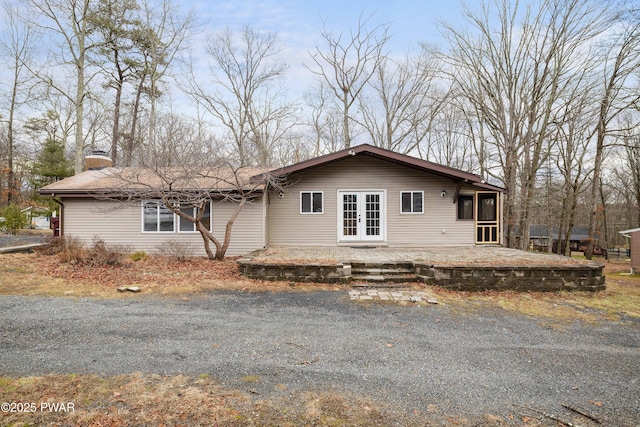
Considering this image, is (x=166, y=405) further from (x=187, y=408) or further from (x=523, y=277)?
(x=523, y=277)

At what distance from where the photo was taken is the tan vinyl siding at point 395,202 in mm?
→ 11281

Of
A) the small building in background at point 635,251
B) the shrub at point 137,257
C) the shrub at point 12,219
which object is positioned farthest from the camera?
the shrub at point 12,219

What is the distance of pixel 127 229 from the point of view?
34.8 feet

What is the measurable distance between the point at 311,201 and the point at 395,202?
2.91 metres

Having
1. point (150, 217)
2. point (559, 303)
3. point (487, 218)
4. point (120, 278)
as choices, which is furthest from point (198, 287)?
point (487, 218)

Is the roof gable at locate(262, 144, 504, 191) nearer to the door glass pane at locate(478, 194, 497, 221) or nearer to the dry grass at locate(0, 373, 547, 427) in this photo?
the door glass pane at locate(478, 194, 497, 221)

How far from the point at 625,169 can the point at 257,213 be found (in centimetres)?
2997

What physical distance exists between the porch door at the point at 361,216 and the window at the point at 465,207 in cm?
277

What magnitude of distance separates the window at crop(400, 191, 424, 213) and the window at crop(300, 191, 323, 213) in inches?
112

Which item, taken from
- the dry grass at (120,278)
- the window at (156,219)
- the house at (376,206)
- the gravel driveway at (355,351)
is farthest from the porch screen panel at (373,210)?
the window at (156,219)

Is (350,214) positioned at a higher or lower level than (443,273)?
higher

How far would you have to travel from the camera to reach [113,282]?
6836 mm

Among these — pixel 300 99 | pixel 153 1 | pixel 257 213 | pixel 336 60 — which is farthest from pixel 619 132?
pixel 153 1

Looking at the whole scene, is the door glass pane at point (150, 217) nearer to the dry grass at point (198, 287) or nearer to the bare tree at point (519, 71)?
the dry grass at point (198, 287)
